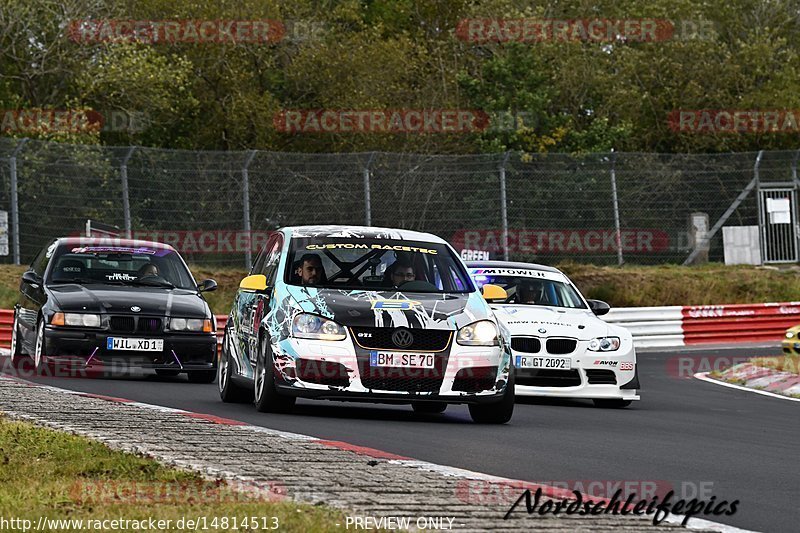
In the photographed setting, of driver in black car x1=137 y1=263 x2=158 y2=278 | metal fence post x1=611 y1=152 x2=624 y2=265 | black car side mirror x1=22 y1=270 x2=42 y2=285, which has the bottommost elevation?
black car side mirror x1=22 y1=270 x2=42 y2=285

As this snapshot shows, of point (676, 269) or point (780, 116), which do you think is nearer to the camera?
point (676, 269)

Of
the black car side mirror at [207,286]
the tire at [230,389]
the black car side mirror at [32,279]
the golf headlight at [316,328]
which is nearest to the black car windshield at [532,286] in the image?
the black car side mirror at [207,286]

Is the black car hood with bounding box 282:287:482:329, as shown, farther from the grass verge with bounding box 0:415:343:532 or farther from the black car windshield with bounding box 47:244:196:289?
the black car windshield with bounding box 47:244:196:289

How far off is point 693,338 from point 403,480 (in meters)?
21.9

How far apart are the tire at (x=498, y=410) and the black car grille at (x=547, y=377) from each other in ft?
9.06

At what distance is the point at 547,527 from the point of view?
20.3 feet

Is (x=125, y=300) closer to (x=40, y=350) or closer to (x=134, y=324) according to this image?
(x=134, y=324)

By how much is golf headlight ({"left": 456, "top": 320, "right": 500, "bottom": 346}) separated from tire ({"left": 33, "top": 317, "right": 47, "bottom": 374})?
19.0 ft

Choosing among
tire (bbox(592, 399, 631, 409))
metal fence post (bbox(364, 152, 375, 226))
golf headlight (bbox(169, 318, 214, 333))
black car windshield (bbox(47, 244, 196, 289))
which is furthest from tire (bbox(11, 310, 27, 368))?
metal fence post (bbox(364, 152, 375, 226))

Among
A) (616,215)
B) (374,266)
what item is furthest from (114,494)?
(616,215)

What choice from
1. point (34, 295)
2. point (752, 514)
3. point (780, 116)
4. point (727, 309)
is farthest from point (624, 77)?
point (752, 514)

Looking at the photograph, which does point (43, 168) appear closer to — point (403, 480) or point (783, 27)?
point (403, 480)

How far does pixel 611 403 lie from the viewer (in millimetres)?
15516

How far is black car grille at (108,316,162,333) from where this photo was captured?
51.3 feet
